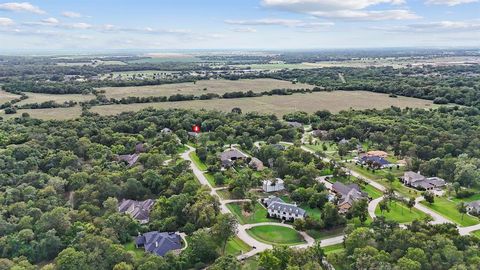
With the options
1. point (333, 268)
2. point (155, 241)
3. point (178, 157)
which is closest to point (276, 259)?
point (333, 268)

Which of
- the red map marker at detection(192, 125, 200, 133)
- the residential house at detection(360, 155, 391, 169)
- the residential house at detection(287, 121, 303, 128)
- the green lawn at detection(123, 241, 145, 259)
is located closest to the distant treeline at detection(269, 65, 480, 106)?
the residential house at detection(287, 121, 303, 128)

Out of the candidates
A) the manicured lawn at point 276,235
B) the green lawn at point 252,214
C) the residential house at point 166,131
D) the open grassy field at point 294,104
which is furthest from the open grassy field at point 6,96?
the manicured lawn at point 276,235

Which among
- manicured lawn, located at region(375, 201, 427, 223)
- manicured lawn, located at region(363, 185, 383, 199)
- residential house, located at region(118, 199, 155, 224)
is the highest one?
residential house, located at region(118, 199, 155, 224)

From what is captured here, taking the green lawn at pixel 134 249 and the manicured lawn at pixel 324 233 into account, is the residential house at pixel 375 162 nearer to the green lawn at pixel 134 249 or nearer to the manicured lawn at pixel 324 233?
the manicured lawn at pixel 324 233

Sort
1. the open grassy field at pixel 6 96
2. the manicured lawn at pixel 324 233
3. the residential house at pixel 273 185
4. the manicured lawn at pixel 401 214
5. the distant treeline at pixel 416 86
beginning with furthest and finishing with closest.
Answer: the open grassy field at pixel 6 96
the distant treeline at pixel 416 86
the residential house at pixel 273 185
the manicured lawn at pixel 401 214
the manicured lawn at pixel 324 233

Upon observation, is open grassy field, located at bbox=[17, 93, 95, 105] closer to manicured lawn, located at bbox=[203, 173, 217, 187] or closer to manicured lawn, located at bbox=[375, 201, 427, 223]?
manicured lawn, located at bbox=[203, 173, 217, 187]
